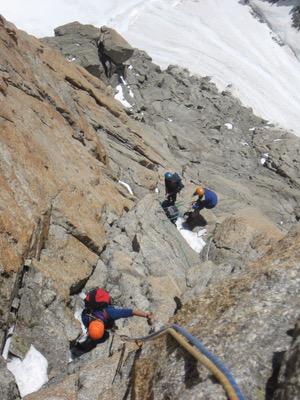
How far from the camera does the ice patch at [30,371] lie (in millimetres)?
8945

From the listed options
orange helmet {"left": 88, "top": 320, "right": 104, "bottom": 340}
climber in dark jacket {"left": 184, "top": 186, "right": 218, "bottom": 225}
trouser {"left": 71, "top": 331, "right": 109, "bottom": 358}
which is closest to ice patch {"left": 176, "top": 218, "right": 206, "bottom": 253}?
climber in dark jacket {"left": 184, "top": 186, "right": 218, "bottom": 225}

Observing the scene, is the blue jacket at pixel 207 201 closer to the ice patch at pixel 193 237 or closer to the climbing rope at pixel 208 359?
the ice patch at pixel 193 237

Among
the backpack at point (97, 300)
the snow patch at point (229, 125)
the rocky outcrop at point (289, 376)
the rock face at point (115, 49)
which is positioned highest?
the rocky outcrop at point (289, 376)

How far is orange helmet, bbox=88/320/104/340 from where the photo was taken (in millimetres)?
9344

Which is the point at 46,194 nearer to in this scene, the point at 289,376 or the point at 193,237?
the point at 193,237

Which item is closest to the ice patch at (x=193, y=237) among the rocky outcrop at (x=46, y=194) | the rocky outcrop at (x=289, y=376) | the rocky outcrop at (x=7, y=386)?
the rocky outcrop at (x=46, y=194)

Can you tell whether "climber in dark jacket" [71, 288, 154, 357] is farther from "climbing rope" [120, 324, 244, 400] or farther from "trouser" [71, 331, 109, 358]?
"climbing rope" [120, 324, 244, 400]

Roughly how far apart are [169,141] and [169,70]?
16.8 metres

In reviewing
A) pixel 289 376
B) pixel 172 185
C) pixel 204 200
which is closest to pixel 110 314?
pixel 289 376

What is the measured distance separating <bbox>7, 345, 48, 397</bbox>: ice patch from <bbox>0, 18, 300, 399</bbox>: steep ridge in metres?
0.14

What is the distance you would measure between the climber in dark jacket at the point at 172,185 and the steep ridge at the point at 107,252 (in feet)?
3.87

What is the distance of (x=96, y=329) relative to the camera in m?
9.33

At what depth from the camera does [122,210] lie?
15.2 metres

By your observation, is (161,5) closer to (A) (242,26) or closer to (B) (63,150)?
(A) (242,26)
